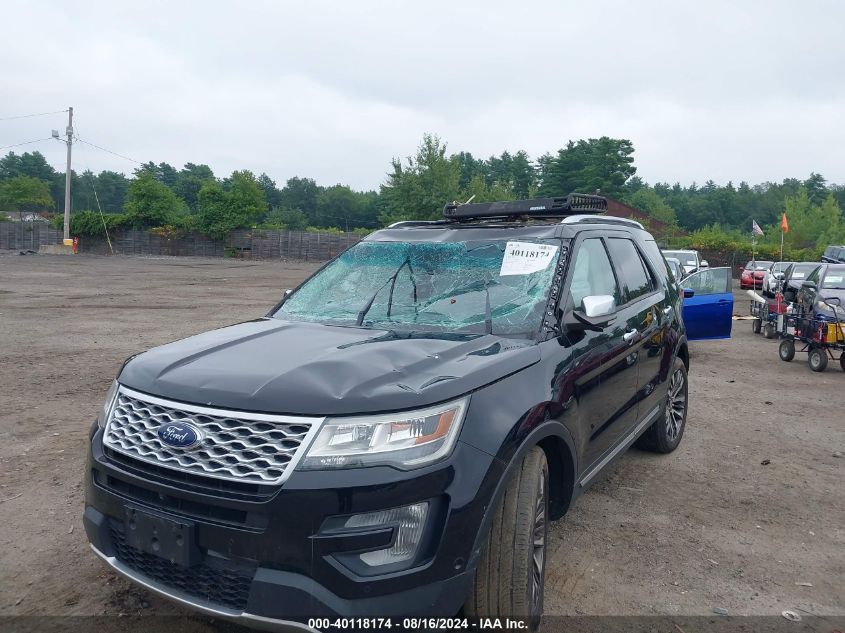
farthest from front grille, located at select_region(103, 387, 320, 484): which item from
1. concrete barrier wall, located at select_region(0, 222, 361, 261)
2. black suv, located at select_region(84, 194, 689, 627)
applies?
concrete barrier wall, located at select_region(0, 222, 361, 261)

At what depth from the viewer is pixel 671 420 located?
5.59 meters

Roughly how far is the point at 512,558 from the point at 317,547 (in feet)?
2.77

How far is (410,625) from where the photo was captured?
7.57ft

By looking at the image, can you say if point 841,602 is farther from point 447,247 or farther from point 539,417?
point 447,247

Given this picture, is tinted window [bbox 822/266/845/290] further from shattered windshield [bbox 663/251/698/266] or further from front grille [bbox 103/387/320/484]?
front grille [bbox 103/387/320/484]

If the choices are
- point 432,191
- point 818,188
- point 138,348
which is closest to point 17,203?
point 432,191

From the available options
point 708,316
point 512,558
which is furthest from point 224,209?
point 512,558

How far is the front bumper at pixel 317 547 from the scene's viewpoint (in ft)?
7.38

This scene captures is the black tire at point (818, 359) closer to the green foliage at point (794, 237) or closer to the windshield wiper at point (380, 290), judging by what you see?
the windshield wiper at point (380, 290)

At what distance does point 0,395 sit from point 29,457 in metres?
2.35

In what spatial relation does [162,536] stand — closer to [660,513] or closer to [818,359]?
[660,513]

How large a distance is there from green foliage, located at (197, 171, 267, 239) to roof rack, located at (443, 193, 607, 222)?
1972 inches

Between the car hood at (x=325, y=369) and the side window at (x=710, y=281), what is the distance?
23.8 feet

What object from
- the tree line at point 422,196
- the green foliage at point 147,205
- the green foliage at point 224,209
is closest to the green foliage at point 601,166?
the tree line at point 422,196
